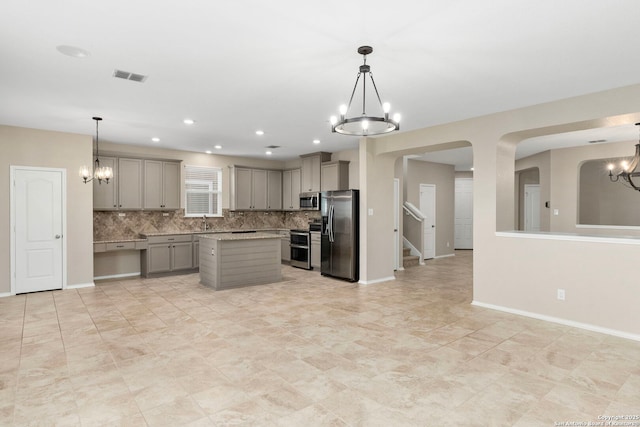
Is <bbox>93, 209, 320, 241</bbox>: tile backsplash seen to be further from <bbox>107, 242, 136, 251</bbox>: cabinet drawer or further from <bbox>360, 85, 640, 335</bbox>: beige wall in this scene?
<bbox>360, 85, 640, 335</bbox>: beige wall

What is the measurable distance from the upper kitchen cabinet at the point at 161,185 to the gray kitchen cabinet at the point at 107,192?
55 cm

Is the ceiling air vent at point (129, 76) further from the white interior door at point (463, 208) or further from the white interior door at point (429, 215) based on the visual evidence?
the white interior door at point (463, 208)

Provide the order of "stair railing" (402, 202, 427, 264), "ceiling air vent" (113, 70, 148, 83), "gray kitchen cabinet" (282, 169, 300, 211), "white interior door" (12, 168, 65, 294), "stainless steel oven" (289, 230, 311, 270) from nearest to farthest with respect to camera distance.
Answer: "ceiling air vent" (113, 70, 148, 83), "white interior door" (12, 168, 65, 294), "stainless steel oven" (289, 230, 311, 270), "gray kitchen cabinet" (282, 169, 300, 211), "stair railing" (402, 202, 427, 264)

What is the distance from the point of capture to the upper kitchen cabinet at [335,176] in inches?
300

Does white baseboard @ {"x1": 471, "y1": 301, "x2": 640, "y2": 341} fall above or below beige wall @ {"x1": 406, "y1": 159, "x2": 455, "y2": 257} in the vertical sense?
below

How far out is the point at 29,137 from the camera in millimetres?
5730

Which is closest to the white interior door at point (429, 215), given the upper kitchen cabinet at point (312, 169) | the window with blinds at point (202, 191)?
the upper kitchen cabinet at point (312, 169)

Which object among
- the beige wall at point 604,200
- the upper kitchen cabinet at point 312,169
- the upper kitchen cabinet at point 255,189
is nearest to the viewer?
the upper kitchen cabinet at point 312,169

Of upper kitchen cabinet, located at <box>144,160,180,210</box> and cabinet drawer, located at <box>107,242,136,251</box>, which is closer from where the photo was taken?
cabinet drawer, located at <box>107,242,136,251</box>

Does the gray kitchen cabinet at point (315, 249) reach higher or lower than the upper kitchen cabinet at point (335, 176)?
lower

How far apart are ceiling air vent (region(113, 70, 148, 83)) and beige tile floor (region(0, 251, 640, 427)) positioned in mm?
2679

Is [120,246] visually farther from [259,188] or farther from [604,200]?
[604,200]

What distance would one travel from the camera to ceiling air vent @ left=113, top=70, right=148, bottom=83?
350 cm

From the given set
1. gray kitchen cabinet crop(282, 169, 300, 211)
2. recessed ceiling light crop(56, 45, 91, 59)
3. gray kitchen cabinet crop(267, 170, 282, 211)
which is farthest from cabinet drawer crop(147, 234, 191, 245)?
recessed ceiling light crop(56, 45, 91, 59)
